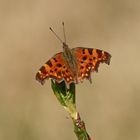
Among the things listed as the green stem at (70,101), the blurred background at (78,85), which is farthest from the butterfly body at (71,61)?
the blurred background at (78,85)

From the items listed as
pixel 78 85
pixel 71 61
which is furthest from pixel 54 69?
pixel 78 85

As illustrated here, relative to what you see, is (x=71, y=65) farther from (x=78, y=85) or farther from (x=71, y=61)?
(x=78, y=85)

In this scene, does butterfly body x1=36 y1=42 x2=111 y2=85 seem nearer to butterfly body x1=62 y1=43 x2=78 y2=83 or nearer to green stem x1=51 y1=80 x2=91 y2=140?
butterfly body x1=62 y1=43 x2=78 y2=83

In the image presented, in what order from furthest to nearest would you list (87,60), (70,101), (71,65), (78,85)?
(78,85), (87,60), (71,65), (70,101)

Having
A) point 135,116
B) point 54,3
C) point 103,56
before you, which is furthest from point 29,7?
point 103,56

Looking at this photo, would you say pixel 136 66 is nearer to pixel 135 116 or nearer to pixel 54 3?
pixel 135 116

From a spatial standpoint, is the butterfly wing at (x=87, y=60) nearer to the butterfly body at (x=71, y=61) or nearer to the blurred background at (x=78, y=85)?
the butterfly body at (x=71, y=61)
